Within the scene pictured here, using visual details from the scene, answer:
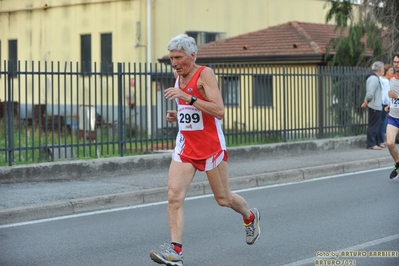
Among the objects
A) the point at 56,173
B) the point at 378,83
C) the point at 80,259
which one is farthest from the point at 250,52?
the point at 80,259

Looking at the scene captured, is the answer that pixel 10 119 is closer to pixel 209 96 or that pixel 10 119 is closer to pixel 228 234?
pixel 228 234

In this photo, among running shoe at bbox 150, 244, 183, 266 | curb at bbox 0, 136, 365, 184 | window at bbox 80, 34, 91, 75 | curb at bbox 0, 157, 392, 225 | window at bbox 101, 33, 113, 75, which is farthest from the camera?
window at bbox 80, 34, 91, 75

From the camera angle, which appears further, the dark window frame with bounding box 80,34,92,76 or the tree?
the dark window frame with bounding box 80,34,92,76

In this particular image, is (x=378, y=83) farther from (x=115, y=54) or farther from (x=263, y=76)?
(x=115, y=54)

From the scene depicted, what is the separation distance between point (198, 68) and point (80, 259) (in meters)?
2.07

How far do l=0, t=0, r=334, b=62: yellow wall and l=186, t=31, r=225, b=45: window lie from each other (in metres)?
0.20

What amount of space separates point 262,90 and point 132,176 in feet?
15.1

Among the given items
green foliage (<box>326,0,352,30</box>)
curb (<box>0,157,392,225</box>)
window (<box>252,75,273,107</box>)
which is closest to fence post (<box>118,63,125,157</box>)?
curb (<box>0,157,392,225</box>)

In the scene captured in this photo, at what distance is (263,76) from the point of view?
16641 mm

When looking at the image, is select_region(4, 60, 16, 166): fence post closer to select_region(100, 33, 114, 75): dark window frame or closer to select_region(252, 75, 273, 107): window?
select_region(252, 75, 273, 107): window

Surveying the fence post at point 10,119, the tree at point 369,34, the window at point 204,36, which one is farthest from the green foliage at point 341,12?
the fence post at point 10,119

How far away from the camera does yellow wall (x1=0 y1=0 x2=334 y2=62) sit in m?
29.8

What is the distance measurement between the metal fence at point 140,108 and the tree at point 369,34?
368cm

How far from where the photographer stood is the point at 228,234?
27.6ft
